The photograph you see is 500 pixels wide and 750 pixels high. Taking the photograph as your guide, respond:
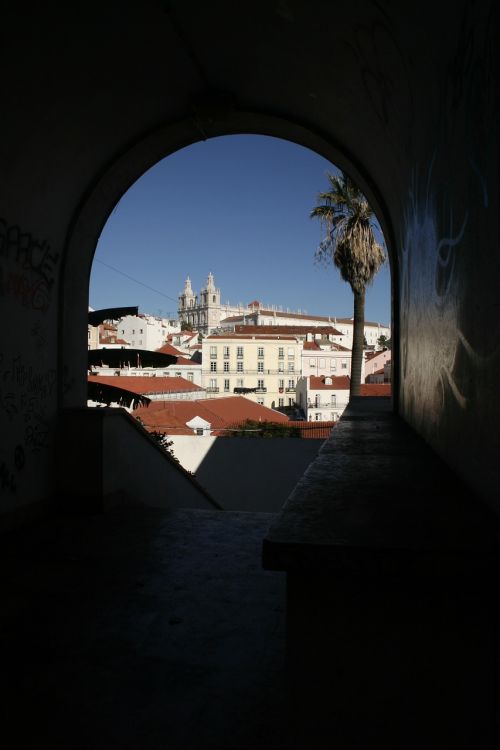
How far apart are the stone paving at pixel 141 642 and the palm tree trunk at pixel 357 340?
13600mm

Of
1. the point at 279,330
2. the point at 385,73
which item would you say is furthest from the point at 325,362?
the point at 385,73

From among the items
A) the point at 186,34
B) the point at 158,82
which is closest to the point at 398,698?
the point at 186,34

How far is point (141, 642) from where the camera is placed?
306 centimetres

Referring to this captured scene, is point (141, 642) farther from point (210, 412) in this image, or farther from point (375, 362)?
point (375, 362)

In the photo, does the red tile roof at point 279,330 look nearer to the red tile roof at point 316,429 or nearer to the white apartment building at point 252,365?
the white apartment building at point 252,365

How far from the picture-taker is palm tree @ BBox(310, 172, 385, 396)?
18109 mm

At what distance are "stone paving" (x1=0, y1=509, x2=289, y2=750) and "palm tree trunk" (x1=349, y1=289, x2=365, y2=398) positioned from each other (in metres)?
A: 13.6

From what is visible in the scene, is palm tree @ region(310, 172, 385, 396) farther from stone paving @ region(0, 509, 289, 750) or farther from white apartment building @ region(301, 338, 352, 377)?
white apartment building @ region(301, 338, 352, 377)

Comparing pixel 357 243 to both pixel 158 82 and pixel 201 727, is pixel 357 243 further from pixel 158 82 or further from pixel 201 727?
pixel 201 727

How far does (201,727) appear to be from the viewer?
235 cm

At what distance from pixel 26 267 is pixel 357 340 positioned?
13.9 meters

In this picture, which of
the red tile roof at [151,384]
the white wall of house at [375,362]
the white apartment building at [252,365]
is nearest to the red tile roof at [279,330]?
the white apartment building at [252,365]

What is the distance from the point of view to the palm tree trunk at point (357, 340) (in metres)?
17.9

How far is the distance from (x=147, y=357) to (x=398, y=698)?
22.5 ft
